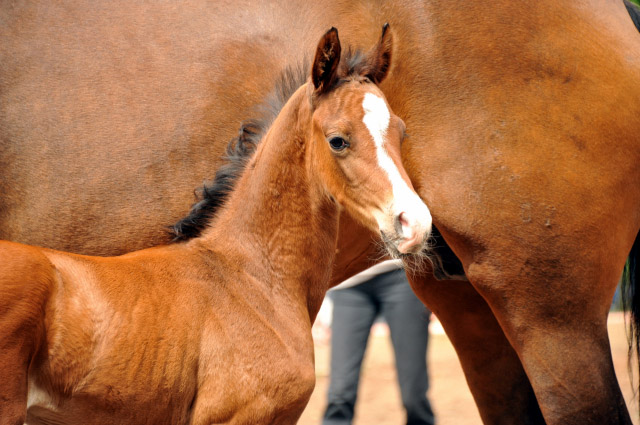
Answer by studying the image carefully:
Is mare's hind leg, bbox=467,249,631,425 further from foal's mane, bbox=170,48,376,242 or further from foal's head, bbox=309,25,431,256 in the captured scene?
foal's mane, bbox=170,48,376,242

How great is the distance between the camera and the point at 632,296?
3.84 meters

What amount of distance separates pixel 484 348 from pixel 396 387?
2793 millimetres

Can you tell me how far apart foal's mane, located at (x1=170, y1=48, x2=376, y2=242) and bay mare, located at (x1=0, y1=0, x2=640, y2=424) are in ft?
0.36

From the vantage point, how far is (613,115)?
3.27 m

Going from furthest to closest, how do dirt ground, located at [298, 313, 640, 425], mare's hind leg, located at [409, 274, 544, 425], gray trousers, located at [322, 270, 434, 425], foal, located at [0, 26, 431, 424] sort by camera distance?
dirt ground, located at [298, 313, 640, 425] < gray trousers, located at [322, 270, 434, 425] < mare's hind leg, located at [409, 274, 544, 425] < foal, located at [0, 26, 431, 424]

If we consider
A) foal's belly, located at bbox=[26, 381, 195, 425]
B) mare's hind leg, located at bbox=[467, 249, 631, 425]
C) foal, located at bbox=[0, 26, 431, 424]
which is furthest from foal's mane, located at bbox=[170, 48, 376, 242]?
mare's hind leg, located at bbox=[467, 249, 631, 425]

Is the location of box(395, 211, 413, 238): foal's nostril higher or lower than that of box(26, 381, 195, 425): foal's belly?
higher

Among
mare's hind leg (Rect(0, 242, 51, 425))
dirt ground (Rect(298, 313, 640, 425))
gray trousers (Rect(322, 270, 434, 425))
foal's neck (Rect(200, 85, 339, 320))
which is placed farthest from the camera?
dirt ground (Rect(298, 313, 640, 425))

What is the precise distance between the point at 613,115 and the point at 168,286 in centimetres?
183

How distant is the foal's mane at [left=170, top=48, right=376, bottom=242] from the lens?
3113 millimetres

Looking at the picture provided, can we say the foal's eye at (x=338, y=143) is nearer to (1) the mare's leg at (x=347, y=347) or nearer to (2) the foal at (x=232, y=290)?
(2) the foal at (x=232, y=290)

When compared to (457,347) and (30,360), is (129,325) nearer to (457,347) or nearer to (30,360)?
(30,360)

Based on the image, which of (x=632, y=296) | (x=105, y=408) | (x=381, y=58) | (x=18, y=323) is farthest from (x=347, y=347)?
(x=18, y=323)

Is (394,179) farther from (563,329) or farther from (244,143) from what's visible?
(563,329)
